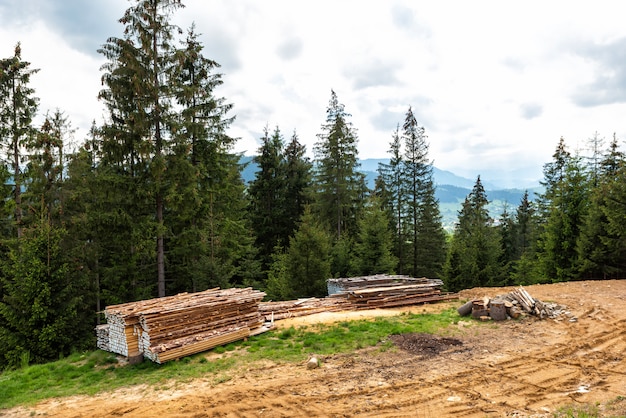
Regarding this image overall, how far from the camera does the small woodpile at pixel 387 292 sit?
55.8 feet

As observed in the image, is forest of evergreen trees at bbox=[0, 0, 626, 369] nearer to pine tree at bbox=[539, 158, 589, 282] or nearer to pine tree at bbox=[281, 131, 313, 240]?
pine tree at bbox=[539, 158, 589, 282]

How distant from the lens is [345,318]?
14852 mm

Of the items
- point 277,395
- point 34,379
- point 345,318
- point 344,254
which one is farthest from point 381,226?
point 34,379

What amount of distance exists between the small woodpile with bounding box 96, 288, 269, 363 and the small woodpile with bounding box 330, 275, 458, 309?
521 cm

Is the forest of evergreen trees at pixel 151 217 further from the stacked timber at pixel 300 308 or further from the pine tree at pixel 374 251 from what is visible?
the stacked timber at pixel 300 308

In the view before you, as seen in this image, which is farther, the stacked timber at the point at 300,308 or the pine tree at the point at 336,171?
the pine tree at the point at 336,171

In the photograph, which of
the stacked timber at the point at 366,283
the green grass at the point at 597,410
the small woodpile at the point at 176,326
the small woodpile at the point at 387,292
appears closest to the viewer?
the green grass at the point at 597,410

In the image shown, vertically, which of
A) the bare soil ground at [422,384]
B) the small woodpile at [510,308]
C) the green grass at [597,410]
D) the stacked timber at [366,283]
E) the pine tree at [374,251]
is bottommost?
the bare soil ground at [422,384]

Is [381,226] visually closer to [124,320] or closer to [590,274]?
[590,274]

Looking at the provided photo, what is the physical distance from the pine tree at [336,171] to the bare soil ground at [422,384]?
65.9ft

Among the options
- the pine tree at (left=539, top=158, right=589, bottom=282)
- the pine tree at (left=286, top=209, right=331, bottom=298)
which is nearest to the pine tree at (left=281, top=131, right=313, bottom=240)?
the pine tree at (left=286, top=209, right=331, bottom=298)

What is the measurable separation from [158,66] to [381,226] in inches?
598

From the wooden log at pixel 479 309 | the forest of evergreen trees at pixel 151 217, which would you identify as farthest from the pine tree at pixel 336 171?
the wooden log at pixel 479 309

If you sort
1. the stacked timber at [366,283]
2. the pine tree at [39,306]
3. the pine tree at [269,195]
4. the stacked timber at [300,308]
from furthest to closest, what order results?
1. the pine tree at [269,195]
2. the stacked timber at [366,283]
3. the pine tree at [39,306]
4. the stacked timber at [300,308]
